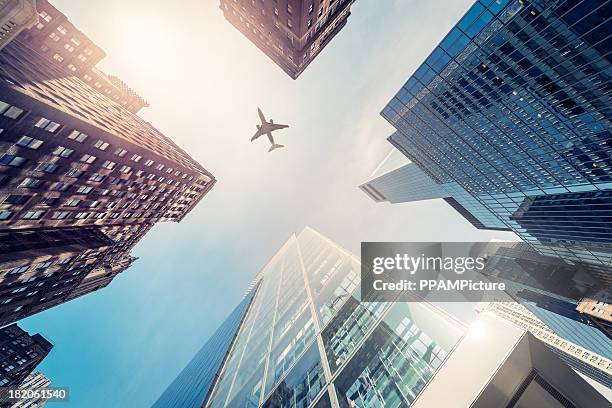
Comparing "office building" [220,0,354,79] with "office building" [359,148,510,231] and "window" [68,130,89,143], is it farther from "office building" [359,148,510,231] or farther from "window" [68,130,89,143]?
"office building" [359,148,510,231]

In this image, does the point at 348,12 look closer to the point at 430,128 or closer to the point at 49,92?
the point at 430,128

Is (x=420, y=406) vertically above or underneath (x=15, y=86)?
above

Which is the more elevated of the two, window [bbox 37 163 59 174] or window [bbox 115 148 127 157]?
window [bbox 115 148 127 157]

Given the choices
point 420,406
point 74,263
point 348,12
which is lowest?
point 74,263

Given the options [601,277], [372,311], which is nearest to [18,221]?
[372,311]

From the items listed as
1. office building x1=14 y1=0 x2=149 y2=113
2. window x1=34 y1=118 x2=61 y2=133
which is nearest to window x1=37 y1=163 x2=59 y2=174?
window x1=34 y1=118 x2=61 y2=133

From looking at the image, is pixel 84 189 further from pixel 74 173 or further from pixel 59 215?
pixel 59 215

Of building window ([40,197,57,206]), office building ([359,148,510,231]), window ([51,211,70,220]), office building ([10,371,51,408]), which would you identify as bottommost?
office building ([10,371,51,408])

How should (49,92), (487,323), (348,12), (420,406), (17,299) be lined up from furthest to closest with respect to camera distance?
1. (348,12)
2. (17,299)
3. (49,92)
4. (487,323)
5. (420,406)
